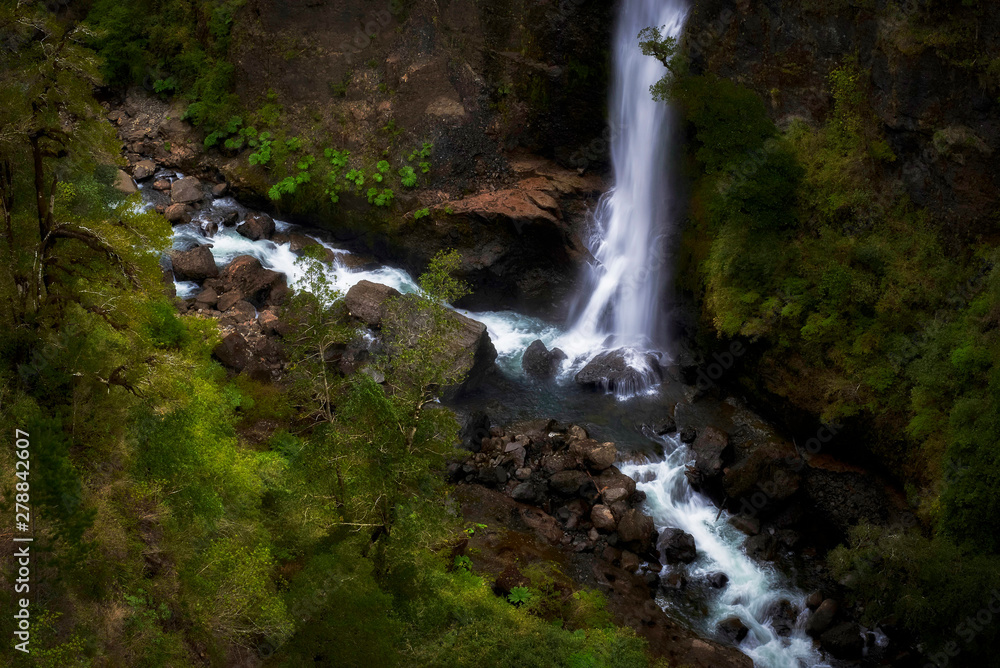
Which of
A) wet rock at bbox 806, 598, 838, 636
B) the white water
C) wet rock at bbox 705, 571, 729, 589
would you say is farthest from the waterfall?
wet rock at bbox 806, 598, 838, 636

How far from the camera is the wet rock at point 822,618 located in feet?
51.2

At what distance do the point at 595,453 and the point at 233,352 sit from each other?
9671 mm

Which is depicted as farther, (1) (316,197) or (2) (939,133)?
(1) (316,197)

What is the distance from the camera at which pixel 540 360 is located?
22531 mm

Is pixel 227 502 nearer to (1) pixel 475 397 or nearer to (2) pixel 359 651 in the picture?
(2) pixel 359 651

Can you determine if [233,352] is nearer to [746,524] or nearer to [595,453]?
[595,453]

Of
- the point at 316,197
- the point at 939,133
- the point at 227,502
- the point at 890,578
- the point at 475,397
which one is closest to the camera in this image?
the point at 227,502

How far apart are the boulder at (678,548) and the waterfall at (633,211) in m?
7.29

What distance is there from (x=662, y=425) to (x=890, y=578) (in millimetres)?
7122

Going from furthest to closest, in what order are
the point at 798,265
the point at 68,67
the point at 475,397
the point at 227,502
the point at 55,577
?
the point at 475,397
the point at 798,265
the point at 227,502
the point at 68,67
the point at 55,577

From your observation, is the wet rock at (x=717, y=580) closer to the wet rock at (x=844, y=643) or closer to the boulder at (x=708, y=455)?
the wet rock at (x=844, y=643)

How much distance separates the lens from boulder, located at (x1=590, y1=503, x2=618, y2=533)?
17.4 meters

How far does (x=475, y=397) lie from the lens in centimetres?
2134

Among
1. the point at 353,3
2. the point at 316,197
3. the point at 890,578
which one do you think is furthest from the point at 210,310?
the point at 890,578
